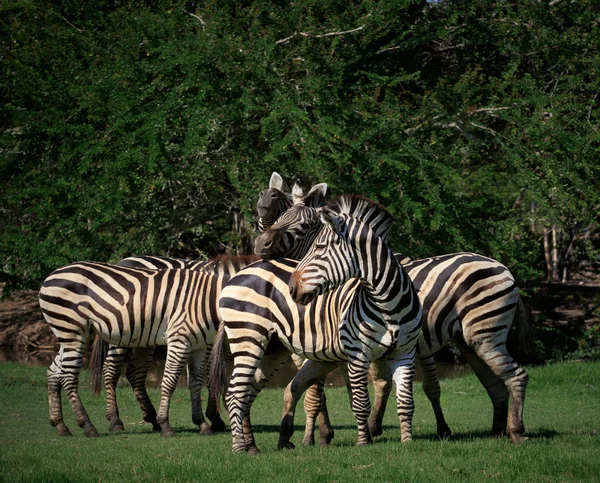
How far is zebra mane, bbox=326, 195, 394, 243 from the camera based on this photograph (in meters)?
7.86

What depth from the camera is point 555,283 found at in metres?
20.5

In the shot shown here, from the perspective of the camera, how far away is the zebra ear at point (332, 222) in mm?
7389

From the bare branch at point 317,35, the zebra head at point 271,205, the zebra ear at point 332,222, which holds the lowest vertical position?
the zebra ear at point 332,222

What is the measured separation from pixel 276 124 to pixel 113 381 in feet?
18.6

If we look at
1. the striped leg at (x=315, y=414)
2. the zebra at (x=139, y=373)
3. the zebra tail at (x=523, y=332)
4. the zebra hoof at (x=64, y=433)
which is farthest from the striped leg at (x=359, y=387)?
the zebra hoof at (x=64, y=433)

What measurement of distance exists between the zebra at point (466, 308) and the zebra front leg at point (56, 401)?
3272 millimetres

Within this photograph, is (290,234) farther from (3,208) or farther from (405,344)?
(3,208)

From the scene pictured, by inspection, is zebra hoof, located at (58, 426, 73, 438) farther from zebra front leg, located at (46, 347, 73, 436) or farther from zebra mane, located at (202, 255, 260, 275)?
zebra mane, located at (202, 255, 260, 275)

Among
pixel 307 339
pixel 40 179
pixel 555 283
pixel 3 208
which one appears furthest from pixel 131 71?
pixel 555 283

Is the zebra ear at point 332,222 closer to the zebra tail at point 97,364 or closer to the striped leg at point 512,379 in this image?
the striped leg at point 512,379

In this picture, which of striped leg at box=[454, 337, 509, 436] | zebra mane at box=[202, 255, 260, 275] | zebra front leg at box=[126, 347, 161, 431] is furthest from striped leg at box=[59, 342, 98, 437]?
striped leg at box=[454, 337, 509, 436]

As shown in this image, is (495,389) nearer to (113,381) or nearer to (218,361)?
(218,361)

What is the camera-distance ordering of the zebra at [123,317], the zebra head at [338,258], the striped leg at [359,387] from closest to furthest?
the zebra head at [338,258] < the striped leg at [359,387] < the zebra at [123,317]

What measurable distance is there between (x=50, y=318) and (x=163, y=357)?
421 inches
